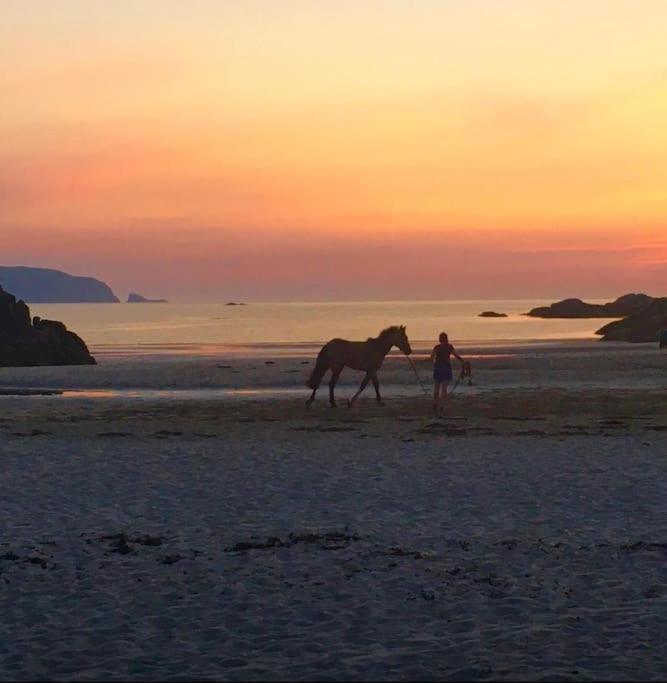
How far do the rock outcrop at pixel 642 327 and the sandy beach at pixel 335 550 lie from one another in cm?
5365

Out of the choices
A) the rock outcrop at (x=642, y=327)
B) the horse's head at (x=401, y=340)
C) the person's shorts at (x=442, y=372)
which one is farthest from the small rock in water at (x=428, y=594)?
the rock outcrop at (x=642, y=327)

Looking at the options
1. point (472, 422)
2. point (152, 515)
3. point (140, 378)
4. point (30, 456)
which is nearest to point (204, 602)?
point (152, 515)

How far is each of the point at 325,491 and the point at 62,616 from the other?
5999 mm

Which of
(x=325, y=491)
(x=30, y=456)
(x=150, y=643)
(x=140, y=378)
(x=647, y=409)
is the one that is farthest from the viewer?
(x=140, y=378)

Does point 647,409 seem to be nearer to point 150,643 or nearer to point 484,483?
point 484,483

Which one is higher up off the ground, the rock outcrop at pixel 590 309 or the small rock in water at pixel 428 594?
the rock outcrop at pixel 590 309

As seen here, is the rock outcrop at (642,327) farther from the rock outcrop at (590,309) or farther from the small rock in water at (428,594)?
the rock outcrop at (590,309)

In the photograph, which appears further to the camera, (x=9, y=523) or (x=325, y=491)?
(x=325, y=491)

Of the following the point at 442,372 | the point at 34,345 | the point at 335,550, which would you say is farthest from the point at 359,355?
the point at 34,345

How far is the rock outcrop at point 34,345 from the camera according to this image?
48375mm

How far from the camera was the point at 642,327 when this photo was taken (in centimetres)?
7525

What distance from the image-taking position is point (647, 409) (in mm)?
25062

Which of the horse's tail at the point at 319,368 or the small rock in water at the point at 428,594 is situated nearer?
the small rock in water at the point at 428,594

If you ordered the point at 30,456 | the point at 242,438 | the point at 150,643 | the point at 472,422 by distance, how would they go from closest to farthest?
the point at 150,643 < the point at 30,456 < the point at 242,438 < the point at 472,422
